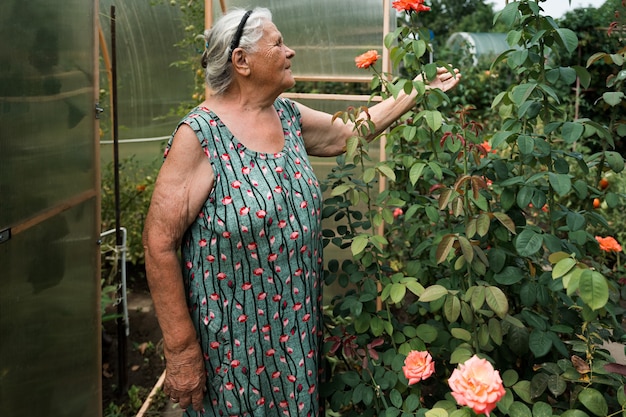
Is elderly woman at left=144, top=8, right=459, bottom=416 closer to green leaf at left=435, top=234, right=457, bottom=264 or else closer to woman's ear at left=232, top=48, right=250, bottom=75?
woman's ear at left=232, top=48, right=250, bottom=75

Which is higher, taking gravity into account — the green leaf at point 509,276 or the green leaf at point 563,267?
the green leaf at point 563,267

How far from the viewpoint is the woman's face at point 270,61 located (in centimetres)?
164

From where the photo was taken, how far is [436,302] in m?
1.61

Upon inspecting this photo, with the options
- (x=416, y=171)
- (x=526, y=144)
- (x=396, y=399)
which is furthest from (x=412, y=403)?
(x=526, y=144)

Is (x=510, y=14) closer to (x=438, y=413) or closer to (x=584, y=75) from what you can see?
(x=584, y=75)

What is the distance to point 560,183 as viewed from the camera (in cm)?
147

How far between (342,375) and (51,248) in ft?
3.09

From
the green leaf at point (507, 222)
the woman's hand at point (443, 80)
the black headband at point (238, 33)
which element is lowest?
the green leaf at point (507, 222)

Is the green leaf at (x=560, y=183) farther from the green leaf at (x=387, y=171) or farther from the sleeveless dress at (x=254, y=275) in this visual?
the sleeveless dress at (x=254, y=275)

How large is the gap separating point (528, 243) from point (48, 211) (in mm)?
1298

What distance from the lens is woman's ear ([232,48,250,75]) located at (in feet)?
5.40

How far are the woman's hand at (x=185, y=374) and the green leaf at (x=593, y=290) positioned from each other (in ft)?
3.35

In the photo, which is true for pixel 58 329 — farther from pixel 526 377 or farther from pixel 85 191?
pixel 526 377

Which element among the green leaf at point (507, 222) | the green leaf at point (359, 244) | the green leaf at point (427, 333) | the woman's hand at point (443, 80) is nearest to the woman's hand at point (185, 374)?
the green leaf at point (359, 244)
